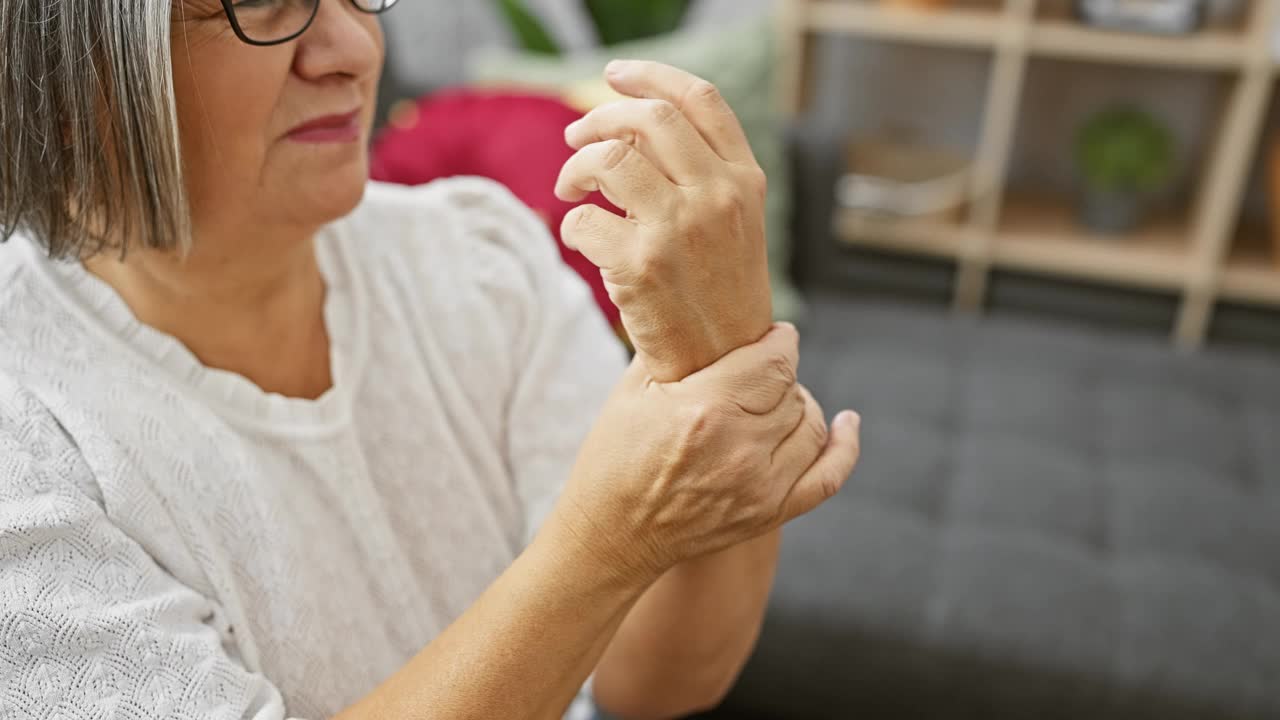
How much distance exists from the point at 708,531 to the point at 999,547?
1.14 meters

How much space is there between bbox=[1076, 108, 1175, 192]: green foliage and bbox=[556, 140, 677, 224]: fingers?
7.94 feet

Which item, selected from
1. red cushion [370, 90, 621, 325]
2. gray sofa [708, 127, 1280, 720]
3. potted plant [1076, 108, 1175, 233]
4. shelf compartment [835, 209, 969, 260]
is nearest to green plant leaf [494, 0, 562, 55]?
red cushion [370, 90, 621, 325]

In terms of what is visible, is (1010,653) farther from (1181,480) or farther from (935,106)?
(935,106)

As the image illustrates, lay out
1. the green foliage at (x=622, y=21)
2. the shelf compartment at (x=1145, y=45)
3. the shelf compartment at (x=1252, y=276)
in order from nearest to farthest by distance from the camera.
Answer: the shelf compartment at (x=1145, y=45), the shelf compartment at (x=1252, y=276), the green foliage at (x=622, y=21)

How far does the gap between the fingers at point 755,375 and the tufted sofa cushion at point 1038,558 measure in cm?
102

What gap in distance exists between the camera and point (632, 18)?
9.37 feet

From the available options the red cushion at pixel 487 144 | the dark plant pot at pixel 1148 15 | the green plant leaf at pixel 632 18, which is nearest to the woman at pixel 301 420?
the red cushion at pixel 487 144

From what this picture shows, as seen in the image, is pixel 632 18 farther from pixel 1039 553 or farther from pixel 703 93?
pixel 703 93

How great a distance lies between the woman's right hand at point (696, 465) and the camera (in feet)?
2.29

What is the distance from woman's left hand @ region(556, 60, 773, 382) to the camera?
653mm

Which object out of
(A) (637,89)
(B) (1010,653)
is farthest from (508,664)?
(B) (1010,653)

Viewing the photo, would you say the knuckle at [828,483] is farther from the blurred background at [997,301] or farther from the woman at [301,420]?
the blurred background at [997,301]

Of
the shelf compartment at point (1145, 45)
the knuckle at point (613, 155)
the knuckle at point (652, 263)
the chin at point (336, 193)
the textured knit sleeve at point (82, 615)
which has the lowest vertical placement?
the shelf compartment at point (1145, 45)

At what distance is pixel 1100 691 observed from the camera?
1557 millimetres
